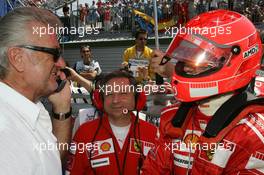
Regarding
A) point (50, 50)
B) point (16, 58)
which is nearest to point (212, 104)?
point (50, 50)

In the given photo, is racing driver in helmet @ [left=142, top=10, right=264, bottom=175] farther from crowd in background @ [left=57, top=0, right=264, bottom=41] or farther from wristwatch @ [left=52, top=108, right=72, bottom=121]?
crowd in background @ [left=57, top=0, right=264, bottom=41]

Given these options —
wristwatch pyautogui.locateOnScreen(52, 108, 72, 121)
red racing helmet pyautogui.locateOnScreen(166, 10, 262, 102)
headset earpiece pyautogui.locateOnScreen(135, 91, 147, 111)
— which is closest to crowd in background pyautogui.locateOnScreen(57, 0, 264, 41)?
headset earpiece pyautogui.locateOnScreen(135, 91, 147, 111)

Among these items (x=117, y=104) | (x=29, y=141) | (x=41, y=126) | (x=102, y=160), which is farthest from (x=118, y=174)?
(x=29, y=141)

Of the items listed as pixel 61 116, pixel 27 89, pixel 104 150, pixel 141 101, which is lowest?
pixel 104 150

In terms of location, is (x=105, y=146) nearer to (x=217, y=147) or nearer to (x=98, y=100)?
(x=98, y=100)

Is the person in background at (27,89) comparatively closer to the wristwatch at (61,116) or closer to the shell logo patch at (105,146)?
the wristwatch at (61,116)

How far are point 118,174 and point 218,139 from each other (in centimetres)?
134

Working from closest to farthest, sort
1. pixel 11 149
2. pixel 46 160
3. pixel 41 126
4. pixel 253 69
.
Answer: pixel 11 149
pixel 46 160
pixel 41 126
pixel 253 69

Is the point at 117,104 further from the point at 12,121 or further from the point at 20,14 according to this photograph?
the point at 12,121

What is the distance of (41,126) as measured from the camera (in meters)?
1.88

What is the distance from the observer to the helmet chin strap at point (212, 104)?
6.42 ft

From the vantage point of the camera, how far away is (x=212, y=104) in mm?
1965

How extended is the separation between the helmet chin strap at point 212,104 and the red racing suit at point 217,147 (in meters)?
0.03

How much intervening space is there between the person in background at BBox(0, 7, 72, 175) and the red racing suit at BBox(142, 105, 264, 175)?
0.57 m
